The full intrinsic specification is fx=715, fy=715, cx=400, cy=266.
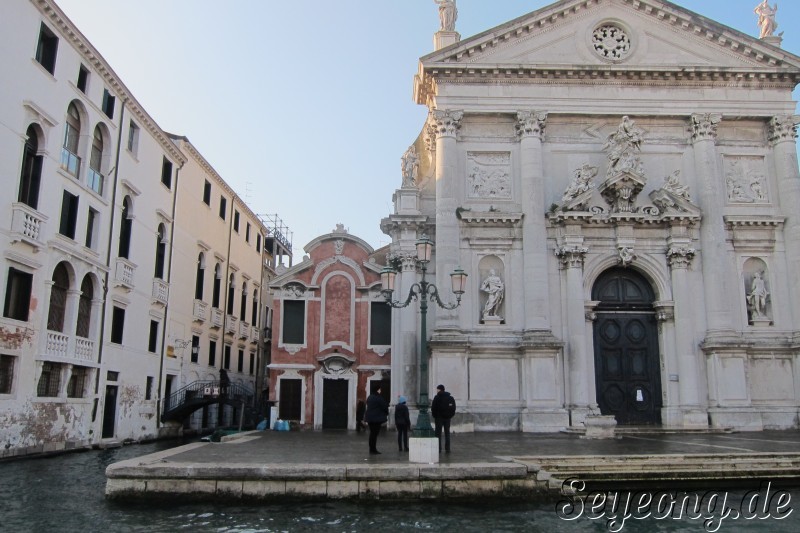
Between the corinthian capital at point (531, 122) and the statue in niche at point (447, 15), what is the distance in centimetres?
474

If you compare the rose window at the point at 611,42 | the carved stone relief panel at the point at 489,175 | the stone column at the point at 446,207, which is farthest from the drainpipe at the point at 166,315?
the rose window at the point at 611,42

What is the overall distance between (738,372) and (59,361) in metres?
21.0

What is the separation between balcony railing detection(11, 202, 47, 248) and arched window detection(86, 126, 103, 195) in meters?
3.79

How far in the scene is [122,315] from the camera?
83.5ft

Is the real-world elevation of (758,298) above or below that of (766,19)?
below

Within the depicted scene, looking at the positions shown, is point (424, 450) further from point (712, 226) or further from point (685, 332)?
point (712, 226)

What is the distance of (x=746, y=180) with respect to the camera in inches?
1003

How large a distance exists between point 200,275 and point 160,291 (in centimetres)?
491

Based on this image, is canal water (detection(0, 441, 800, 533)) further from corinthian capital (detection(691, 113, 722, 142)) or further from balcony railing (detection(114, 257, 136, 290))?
corinthian capital (detection(691, 113, 722, 142))

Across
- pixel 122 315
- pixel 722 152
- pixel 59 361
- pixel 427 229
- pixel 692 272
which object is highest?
pixel 722 152

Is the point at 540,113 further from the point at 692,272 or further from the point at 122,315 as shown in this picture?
the point at 122,315

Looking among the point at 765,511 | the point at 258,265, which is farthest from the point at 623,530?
the point at 258,265

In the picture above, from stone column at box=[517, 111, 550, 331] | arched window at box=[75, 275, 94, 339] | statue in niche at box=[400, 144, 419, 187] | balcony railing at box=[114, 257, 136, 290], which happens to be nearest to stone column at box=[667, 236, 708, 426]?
stone column at box=[517, 111, 550, 331]
